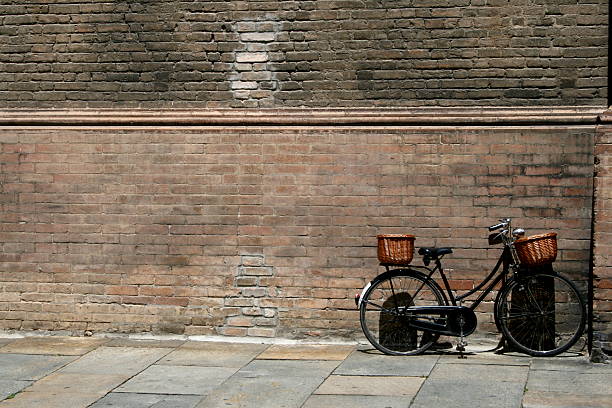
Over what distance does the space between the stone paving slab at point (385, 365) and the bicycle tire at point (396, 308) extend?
0.12m

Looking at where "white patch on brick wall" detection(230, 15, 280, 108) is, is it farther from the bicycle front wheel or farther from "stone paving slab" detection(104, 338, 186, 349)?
the bicycle front wheel

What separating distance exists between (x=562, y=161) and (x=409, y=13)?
1.83 meters

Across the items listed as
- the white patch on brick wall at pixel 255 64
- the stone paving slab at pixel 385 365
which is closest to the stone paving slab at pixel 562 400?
the stone paving slab at pixel 385 365

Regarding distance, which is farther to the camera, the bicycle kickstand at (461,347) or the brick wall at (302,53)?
the brick wall at (302,53)

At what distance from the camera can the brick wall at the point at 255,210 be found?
8.46m

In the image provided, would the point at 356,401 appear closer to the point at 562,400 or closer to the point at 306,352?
the point at 562,400

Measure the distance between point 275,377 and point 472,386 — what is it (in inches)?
58.3

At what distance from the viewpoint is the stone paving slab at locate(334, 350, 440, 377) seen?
769cm

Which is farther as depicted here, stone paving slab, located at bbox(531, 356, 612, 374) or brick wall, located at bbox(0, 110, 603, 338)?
brick wall, located at bbox(0, 110, 603, 338)

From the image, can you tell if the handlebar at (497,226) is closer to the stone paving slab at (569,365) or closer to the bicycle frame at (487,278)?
the bicycle frame at (487,278)

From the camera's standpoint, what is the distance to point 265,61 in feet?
29.1

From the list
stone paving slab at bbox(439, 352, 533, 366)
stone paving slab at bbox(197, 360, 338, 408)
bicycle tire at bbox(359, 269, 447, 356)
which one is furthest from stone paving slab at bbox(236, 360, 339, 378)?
stone paving slab at bbox(439, 352, 533, 366)

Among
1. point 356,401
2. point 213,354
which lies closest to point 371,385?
point 356,401

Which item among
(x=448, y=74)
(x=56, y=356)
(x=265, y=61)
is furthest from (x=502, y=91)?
(x=56, y=356)
